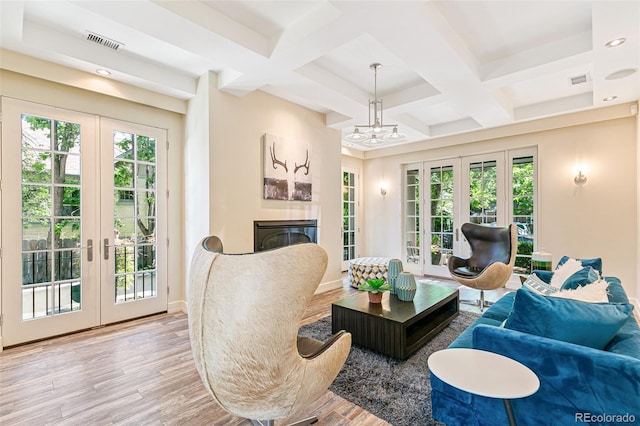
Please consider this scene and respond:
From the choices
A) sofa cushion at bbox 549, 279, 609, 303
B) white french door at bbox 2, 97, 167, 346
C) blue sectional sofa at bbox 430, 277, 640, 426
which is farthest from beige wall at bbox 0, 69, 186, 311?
sofa cushion at bbox 549, 279, 609, 303

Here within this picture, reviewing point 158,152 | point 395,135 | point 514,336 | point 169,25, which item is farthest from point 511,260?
point 158,152

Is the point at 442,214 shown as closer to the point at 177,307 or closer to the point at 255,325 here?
the point at 177,307

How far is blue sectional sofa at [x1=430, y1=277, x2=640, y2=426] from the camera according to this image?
114 cm

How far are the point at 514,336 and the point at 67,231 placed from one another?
4014 millimetres

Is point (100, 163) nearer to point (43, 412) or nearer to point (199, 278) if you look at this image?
point (43, 412)

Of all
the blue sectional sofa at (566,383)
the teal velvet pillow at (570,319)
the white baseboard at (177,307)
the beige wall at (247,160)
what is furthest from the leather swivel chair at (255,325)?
the white baseboard at (177,307)

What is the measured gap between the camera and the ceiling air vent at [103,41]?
2.74 meters

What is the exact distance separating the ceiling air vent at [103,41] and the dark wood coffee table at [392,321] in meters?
3.34

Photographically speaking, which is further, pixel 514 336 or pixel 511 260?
pixel 511 260

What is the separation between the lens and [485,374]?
1142mm

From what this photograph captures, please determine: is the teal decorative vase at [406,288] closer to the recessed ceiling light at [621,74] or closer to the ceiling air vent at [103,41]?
the recessed ceiling light at [621,74]

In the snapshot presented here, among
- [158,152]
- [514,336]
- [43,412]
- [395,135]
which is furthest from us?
[158,152]

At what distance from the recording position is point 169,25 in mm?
2303

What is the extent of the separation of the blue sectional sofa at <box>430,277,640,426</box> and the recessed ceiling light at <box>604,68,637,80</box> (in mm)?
2845
